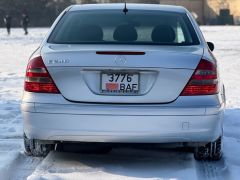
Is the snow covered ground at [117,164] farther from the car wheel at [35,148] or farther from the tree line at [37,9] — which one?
the tree line at [37,9]

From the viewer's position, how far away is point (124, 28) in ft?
19.1

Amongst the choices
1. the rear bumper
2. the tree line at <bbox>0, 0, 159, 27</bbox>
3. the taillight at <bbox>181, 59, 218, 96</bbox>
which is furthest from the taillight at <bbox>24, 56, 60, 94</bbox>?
the tree line at <bbox>0, 0, 159, 27</bbox>

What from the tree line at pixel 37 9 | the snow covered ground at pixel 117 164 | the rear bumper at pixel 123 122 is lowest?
the tree line at pixel 37 9

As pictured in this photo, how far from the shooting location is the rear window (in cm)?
566

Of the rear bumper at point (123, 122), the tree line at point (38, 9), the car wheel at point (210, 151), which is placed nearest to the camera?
the rear bumper at point (123, 122)

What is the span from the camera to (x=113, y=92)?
5023mm

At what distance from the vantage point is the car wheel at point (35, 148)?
18.8ft

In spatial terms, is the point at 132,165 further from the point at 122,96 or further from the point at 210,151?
the point at 122,96

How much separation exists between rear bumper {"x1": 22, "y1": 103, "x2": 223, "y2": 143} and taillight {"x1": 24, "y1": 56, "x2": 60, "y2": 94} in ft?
0.45

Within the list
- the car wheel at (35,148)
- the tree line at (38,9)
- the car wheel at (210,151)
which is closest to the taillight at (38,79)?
the car wheel at (35,148)

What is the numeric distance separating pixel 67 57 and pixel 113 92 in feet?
1.60

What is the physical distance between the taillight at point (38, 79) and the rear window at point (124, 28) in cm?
51

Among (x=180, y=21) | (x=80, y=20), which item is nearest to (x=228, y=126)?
(x=180, y=21)

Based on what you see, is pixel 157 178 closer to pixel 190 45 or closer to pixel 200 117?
pixel 200 117
